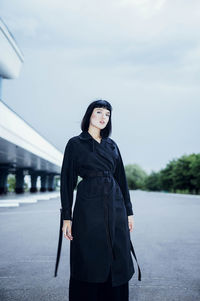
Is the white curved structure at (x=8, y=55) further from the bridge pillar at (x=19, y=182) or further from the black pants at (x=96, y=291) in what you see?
the black pants at (x=96, y=291)

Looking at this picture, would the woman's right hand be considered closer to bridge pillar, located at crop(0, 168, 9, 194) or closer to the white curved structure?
the white curved structure

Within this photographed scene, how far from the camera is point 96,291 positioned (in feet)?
8.25

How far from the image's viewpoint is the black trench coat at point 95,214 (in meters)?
2.49

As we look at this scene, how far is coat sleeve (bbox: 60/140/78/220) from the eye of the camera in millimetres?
2664

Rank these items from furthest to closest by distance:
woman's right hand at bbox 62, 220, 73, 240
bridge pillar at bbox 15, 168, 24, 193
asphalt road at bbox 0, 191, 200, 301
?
bridge pillar at bbox 15, 168, 24, 193 → asphalt road at bbox 0, 191, 200, 301 → woman's right hand at bbox 62, 220, 73, 240

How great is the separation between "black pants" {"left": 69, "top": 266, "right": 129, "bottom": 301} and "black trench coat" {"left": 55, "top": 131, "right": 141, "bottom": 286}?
0.08 m

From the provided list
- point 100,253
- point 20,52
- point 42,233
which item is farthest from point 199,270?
point 20,52

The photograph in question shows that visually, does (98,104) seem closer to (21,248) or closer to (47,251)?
(47,251)

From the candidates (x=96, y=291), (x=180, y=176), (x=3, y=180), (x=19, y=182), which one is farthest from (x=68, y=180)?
(x=180, y=176)

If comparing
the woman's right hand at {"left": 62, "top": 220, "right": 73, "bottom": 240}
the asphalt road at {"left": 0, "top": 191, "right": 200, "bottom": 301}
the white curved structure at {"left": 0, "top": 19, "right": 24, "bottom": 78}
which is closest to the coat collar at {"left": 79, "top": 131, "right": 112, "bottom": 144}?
the woman's right hand at {"left": 62, "top": 220, "right": 73, "bottom": 240}

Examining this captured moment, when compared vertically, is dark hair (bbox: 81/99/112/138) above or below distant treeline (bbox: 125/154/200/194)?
below

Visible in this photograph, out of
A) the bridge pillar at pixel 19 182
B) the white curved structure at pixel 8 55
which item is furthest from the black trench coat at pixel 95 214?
the bridge pillar at pixel 19 182

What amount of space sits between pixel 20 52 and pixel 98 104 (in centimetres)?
2885

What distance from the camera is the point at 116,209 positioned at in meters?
2.63
